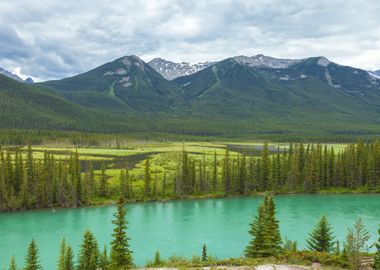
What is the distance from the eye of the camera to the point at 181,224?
257ft

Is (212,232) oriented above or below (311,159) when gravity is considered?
below

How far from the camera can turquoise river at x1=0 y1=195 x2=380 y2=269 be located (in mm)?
62469

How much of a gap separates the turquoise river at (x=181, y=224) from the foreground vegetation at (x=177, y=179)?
447 cm

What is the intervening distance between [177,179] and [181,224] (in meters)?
27.7

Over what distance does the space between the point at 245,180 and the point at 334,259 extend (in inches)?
2741

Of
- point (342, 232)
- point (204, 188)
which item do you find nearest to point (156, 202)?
point (204, 188)

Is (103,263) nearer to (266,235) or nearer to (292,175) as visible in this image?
(266,235)

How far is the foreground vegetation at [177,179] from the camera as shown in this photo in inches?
3641

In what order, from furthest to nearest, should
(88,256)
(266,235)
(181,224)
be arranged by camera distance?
(181,224)
(266,235)
(88,256)

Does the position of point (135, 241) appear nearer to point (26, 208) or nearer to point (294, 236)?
point (294, 236)

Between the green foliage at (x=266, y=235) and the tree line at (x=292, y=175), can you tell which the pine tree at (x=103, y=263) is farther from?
the tree line at (x=292, y=175)

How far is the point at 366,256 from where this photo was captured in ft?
145

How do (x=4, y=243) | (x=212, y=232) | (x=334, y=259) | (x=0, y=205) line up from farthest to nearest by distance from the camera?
(x=0, y=205), (x=212, y=232), (x=4, y=243), (x=334, y=259)

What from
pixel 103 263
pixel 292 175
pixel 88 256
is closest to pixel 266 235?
pixel 103 263
